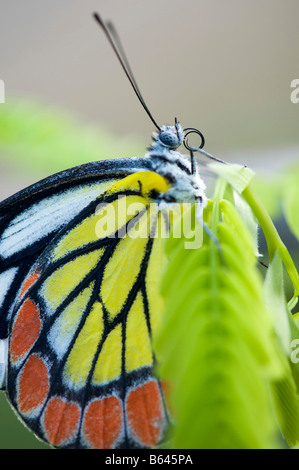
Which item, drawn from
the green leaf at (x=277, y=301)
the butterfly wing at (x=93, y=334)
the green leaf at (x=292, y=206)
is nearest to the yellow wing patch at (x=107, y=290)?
the butterfly wing at (x=93, y=334)

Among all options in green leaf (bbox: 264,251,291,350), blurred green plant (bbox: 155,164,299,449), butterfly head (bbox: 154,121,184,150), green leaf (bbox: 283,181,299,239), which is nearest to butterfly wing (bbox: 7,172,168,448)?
butterfly head (bbox: 154,121,184,150)

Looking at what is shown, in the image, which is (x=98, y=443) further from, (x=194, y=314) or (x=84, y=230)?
(x=194, y=314)

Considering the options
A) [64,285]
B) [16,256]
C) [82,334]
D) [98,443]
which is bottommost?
[98,443]

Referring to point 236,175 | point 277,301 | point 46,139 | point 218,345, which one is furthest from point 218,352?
point 46,139

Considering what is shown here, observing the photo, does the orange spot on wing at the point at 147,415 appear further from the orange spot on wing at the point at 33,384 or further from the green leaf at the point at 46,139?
the green leaf at the point at 46,139

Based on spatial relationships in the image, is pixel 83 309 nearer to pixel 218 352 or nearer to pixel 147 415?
pixel 147 415

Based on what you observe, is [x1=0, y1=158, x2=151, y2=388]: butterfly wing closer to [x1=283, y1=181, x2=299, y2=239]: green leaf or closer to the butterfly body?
the butterfly body
